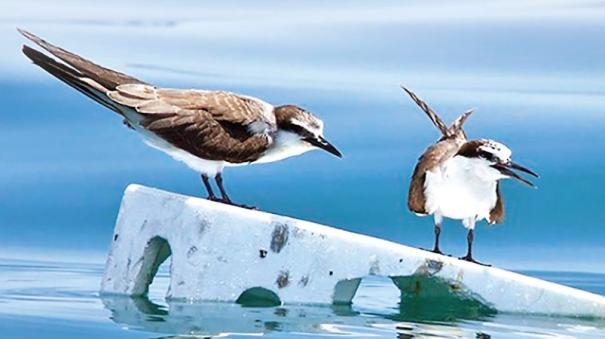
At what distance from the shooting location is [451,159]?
8219 mm

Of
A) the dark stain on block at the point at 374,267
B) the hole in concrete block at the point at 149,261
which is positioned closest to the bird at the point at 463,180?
the dark stain on block at the point at 374,267

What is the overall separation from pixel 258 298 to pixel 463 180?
1.16 meters

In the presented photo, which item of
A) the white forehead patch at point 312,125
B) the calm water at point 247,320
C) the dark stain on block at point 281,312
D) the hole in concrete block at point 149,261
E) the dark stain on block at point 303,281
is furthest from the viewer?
the white forehead patch at point 312,125

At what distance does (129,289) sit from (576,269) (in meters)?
2.91

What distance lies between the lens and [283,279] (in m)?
7.29

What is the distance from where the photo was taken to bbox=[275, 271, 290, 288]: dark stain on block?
23.9 ft

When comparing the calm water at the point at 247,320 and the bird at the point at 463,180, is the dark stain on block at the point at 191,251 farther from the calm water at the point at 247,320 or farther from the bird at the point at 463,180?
the bird at the point at 463,180

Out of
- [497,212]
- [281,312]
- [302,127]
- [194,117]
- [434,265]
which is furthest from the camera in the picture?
[497,212]

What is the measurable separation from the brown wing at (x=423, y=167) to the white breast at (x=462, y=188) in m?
0.03

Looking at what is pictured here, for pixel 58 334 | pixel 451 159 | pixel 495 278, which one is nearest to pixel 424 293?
pixel 495 278

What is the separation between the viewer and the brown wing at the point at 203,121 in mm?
7910

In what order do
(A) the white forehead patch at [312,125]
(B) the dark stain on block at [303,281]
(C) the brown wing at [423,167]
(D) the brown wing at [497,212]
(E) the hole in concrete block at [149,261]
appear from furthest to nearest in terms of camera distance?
1. (D) the brown wing at [497,212]
2. (C) the brown wing at [423,167]
3. (A) the white forehead patch at [312,125]
4. (E) the hole in concrete block at [149,261]
5. (B) the dark stain on block at [303,281]

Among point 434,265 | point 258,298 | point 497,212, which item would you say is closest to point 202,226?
point 258,298

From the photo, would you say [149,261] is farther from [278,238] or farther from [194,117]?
[194,117]
